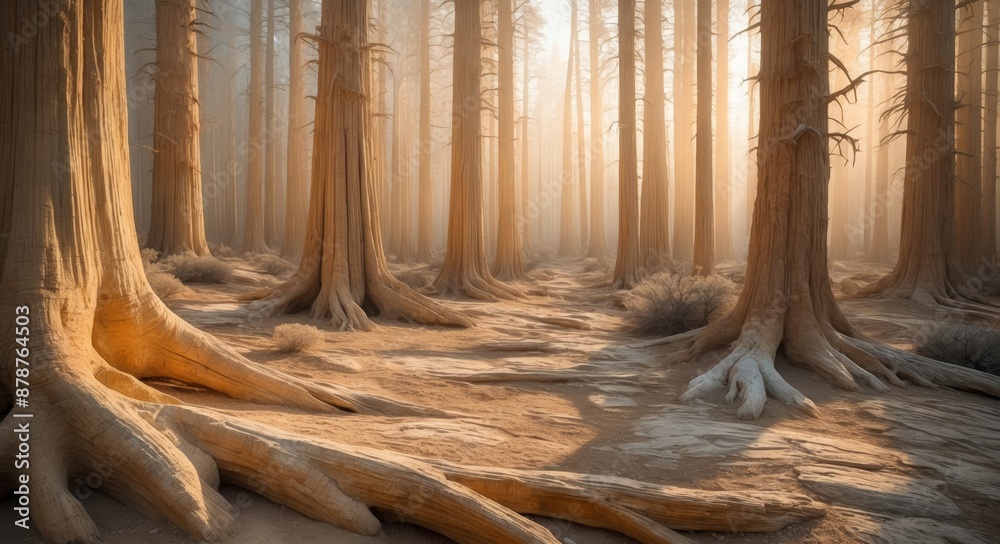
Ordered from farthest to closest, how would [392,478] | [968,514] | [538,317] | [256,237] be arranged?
[256,237] → [538,317] → [968,514] → [392,478]

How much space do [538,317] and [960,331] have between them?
6.12 meters

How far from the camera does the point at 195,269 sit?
36.5 feet

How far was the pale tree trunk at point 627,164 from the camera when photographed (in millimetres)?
14836

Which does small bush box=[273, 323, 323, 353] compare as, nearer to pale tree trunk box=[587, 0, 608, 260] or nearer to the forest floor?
the forest floor

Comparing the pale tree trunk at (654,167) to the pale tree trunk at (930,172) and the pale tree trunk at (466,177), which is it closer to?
the pale tree trunk at (466,177)

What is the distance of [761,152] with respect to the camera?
22.0 feet

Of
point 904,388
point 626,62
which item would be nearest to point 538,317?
point 904,388

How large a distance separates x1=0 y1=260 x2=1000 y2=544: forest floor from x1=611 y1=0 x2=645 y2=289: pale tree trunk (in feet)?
24.0

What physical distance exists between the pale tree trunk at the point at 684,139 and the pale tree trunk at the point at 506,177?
6.93 m

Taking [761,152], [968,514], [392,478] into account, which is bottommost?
[968,514]

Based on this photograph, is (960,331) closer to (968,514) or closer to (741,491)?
(968,514)

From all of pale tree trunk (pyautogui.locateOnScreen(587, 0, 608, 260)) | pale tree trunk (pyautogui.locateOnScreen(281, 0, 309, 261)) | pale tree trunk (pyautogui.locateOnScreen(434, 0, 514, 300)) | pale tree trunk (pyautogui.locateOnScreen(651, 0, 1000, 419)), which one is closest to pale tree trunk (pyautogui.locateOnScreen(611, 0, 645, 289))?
pale tree trunk (pyautogui.locateOnScreen(434, 0, 514, 300))

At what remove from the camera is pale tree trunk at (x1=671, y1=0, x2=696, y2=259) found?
68.8 ft

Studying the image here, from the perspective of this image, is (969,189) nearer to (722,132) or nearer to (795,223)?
(795,223)
